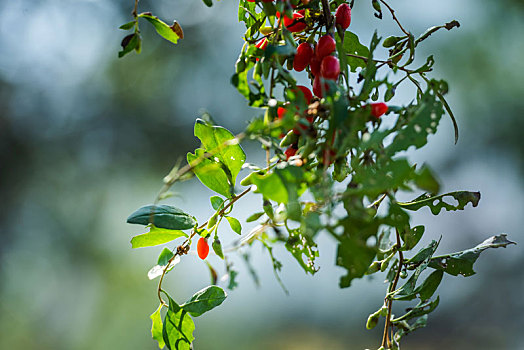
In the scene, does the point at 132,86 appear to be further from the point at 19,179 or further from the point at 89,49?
the point at 19,179

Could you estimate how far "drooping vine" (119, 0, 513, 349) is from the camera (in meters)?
0.15

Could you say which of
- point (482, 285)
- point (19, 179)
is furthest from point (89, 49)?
point (482, 285)

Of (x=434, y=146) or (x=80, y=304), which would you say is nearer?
(x=434, y=146)

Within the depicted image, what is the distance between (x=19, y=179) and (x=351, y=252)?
2718 millimetres

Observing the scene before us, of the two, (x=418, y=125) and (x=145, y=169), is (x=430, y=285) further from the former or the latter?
(x=145, y=169)

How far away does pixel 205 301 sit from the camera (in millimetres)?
250

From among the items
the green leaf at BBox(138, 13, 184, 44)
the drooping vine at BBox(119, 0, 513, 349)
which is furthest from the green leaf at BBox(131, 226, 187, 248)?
the green leaf at BBox(138, 13, 184, 44)

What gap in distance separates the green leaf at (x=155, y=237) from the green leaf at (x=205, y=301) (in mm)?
35

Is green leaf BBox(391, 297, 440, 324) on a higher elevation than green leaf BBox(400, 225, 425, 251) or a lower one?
lower

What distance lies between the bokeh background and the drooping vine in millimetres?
1920

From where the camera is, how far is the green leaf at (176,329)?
9.5 inches

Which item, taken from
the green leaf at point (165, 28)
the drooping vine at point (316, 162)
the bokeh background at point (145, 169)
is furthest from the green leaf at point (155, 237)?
the bokeh background at point (145, 169)

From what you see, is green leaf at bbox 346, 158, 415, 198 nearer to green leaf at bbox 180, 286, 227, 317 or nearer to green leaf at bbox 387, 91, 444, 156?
green leaf at bbox 387, 91, 444, 156

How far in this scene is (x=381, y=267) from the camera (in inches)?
10.5
